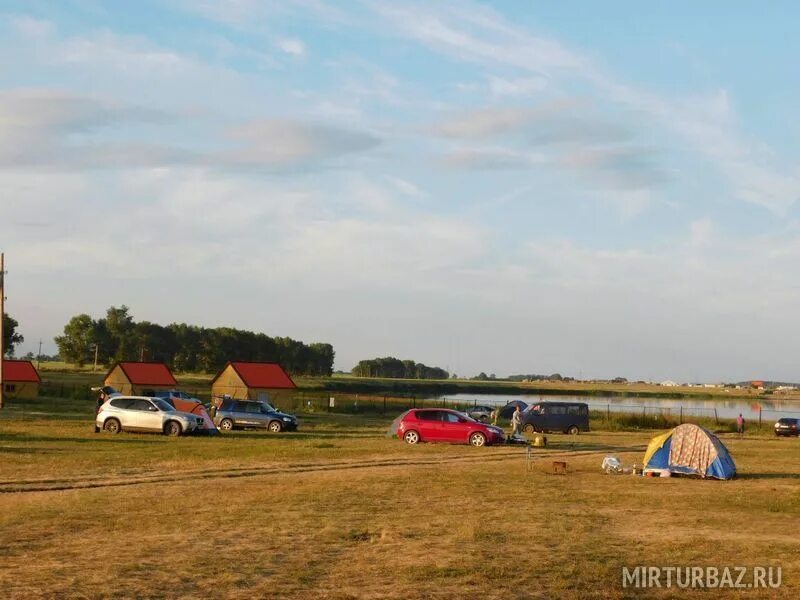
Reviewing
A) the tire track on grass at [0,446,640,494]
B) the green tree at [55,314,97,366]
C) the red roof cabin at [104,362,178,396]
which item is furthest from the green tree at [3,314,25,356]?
the tire track on grass at [0,446,640,494]

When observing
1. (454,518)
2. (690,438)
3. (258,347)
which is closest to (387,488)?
(454,518)

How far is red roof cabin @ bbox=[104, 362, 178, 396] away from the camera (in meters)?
68.1

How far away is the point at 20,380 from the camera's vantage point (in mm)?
72438

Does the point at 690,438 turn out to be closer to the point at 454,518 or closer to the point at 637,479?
the point at 637,479

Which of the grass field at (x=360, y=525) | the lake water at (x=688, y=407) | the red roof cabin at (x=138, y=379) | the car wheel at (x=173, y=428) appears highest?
the red roof cabin at (x=138, y=379)

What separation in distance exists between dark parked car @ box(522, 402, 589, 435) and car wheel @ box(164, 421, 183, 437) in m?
19.1

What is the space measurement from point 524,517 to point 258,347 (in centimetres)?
14268

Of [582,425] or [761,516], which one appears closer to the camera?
[761,516]

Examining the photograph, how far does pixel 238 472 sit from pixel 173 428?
1348 cm

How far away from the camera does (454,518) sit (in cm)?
1650

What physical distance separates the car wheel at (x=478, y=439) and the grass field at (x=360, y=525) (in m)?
6.00

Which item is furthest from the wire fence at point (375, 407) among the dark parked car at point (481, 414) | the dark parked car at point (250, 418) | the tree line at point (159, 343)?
the tree line at point (159, 343)

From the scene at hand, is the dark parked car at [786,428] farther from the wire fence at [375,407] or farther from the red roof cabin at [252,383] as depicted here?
the red roof cabin at [252,383]

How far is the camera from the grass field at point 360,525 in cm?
1145
